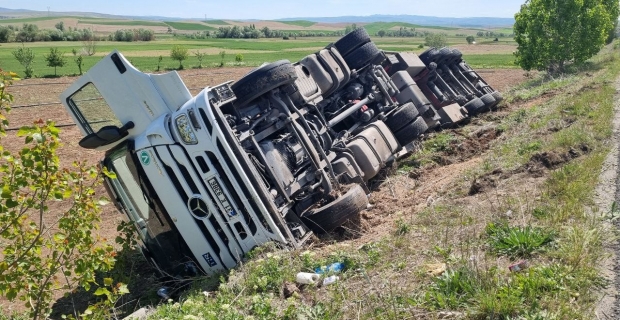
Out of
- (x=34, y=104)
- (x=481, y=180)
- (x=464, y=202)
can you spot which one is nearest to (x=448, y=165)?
(x=481, y=180)

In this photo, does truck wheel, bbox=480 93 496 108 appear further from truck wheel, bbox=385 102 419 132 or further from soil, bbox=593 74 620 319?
soil, bbox=593 74 620 319

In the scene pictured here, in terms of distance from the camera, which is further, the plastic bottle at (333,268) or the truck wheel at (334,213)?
the truck wheel at (334,213)

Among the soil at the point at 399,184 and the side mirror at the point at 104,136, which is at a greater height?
the side mirror at the point at 104,136

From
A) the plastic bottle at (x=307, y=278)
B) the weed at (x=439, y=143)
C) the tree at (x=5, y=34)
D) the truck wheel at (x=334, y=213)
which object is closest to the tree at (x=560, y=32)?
the weed at (x=439, y=143)

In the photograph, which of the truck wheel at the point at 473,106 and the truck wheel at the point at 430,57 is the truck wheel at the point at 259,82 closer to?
the truck wheel at the point at 430,57

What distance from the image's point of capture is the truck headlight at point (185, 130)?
530cm

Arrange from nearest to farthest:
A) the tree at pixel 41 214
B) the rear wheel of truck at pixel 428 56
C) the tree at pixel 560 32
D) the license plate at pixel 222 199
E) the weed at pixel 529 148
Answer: the tree at pixel 41 214 < the license plate at pixel 222 199 < the weed at pixel 529 148 < the rear wheel of truck at pixel 428 56 < the tree at pixel 560 32

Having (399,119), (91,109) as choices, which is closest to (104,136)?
(91,109)

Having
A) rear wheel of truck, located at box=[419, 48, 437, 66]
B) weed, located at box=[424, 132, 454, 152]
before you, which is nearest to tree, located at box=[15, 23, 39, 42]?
rear wheel of truck, located at box=[419, 48, 437, 66]

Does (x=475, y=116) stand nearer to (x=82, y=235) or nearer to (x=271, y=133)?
(x=271, y=133)

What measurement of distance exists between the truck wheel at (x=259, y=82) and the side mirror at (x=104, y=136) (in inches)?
51.5

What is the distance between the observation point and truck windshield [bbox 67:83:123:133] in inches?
227

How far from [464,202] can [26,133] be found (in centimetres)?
410

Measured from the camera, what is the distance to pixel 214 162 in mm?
5281
